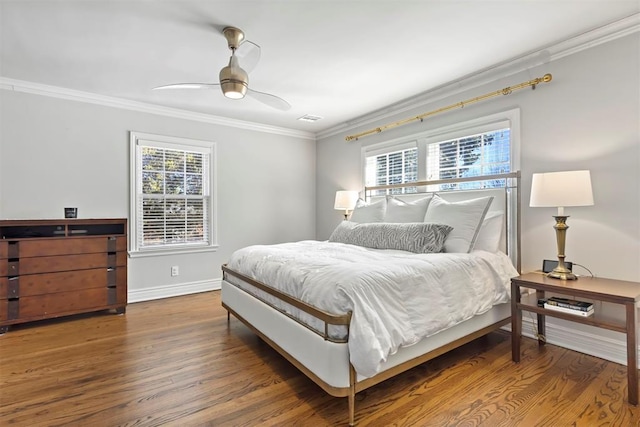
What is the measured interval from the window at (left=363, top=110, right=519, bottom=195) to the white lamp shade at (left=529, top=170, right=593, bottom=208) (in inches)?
27.1

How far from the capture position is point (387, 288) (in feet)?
6.00

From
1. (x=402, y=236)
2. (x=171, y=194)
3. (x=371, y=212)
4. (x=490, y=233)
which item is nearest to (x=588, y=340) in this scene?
(x=490, y=233)

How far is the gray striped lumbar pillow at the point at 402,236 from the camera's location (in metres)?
2.66

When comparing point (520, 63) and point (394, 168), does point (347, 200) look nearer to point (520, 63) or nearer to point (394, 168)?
point (394, 168)

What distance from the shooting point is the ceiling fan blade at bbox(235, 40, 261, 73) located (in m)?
2.33

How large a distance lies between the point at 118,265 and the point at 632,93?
4874 mm

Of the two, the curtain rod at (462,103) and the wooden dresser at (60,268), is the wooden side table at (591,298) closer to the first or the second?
the curtain rod at (462,103)

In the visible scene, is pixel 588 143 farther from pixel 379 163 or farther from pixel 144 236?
pixel 144 236

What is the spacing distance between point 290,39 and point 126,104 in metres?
2.56

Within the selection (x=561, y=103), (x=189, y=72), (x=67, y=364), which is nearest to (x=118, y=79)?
(x=189, y=72)

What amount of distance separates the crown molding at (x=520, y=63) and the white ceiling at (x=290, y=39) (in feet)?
0.24

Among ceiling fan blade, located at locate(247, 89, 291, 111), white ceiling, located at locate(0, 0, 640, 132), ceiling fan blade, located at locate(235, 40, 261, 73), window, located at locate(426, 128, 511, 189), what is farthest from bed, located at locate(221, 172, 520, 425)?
ceiling fan blade, located at locate(235, 40, 261, 73)

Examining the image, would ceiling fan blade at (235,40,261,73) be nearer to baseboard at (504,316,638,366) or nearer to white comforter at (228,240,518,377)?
white comforter at (228,240,518,377)

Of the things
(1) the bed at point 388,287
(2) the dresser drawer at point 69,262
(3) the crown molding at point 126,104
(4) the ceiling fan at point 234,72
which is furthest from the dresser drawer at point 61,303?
(4) the ceiling fan at point 234,72
